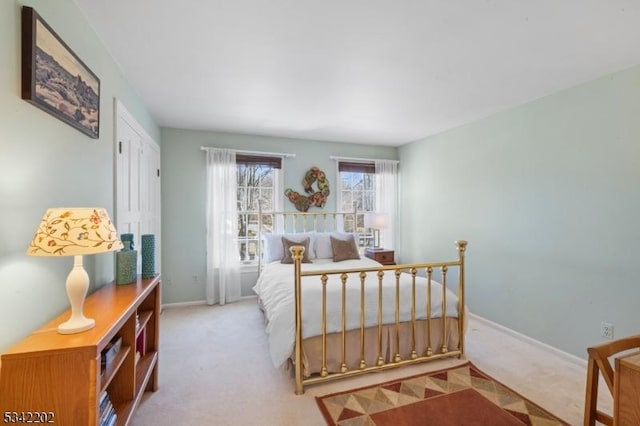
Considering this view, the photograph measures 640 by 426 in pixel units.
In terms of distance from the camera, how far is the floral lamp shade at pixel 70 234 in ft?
3.57

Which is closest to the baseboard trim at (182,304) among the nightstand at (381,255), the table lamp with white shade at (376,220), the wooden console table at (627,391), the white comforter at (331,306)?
the white comforter at (331,306)

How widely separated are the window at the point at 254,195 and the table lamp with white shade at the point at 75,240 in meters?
3.02

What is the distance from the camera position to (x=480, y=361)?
2531mm

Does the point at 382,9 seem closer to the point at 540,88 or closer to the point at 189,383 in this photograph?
the point at 540,88

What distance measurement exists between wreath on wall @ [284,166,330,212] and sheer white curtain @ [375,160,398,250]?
37.0 inches

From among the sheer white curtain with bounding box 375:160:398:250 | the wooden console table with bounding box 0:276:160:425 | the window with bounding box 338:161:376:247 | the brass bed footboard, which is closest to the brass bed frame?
the brass bed footboard

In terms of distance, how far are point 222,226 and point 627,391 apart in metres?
3.92

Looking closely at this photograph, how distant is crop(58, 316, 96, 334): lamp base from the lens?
45.2 inches

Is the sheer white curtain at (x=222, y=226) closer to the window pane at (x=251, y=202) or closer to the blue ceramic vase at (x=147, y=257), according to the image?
the window pane at (x=251, y=202)

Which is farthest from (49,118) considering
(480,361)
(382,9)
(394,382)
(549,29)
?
(480,361)

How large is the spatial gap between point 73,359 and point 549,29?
2.90 m

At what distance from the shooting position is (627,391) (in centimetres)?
108

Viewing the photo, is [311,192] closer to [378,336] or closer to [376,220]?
[376,220]

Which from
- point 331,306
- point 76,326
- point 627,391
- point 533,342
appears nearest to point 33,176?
point 76,326
